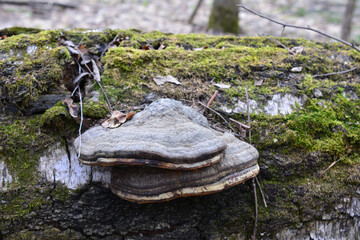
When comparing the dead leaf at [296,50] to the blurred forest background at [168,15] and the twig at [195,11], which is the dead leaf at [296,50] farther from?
the twig at [195,11]

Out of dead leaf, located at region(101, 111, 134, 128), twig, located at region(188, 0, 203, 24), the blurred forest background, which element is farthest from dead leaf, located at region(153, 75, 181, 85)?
twig, located at region(188, 0, 203, 24)

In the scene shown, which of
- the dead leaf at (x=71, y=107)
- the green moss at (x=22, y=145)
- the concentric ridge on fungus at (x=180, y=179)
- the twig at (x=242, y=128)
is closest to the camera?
the concentric ridge on fungus at (x=180, y=179)

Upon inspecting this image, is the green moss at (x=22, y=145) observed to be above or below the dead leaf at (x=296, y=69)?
below

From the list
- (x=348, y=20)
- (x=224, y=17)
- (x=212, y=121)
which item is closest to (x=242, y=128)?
(x=212, y=121)

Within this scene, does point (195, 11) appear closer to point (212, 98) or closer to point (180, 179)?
point (212, 98)

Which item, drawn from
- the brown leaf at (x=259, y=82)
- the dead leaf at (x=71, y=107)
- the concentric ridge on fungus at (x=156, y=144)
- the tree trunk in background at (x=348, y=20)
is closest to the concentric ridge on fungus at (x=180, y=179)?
the concentric ridge on fungus at (x=156, y=144)

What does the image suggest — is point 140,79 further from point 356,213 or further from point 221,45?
point 356,213
